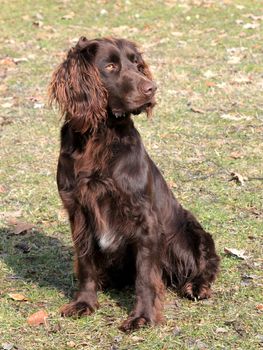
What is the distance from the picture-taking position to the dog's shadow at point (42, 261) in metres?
4.60

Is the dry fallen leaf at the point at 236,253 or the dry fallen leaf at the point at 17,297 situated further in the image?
the dry fallen leaf at the point at 236,253

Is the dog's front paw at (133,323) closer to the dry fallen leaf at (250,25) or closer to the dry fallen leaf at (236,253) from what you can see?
the dry fallen leaf at (236,253)

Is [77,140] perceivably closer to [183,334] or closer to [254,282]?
[183,334]

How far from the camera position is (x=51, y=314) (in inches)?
166

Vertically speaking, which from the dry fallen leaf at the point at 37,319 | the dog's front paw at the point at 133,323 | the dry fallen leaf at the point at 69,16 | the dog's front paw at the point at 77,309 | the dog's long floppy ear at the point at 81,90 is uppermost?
the dog's long floppy ear at the point at 81,90

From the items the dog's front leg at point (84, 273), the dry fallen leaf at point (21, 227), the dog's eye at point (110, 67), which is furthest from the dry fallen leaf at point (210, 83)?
the dog's eye at point (110, 67)

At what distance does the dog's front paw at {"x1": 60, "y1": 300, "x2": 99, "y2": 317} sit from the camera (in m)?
4.16

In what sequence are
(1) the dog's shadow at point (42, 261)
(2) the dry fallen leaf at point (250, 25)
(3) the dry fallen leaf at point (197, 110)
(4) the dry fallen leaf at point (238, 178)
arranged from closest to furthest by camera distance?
(1) the dog's shadow at point (42, 261), (4) the dry fallen leaf at point (238, 178), (3) the dry fallen leaf at point (197, 110), (2) the dry fallen leaf at point (250, 25)

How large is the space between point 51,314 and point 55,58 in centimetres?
670

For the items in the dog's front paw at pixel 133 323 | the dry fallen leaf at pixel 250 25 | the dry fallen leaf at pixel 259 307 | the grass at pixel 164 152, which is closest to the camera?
the dog's front paw at pixel 133 323

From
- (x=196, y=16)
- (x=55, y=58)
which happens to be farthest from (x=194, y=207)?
(x=196, y=16)

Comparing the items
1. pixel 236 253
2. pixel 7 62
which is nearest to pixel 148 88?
pixel 236 253

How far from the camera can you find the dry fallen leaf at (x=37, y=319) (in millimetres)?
4109

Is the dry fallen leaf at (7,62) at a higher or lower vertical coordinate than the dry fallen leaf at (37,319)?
lower
